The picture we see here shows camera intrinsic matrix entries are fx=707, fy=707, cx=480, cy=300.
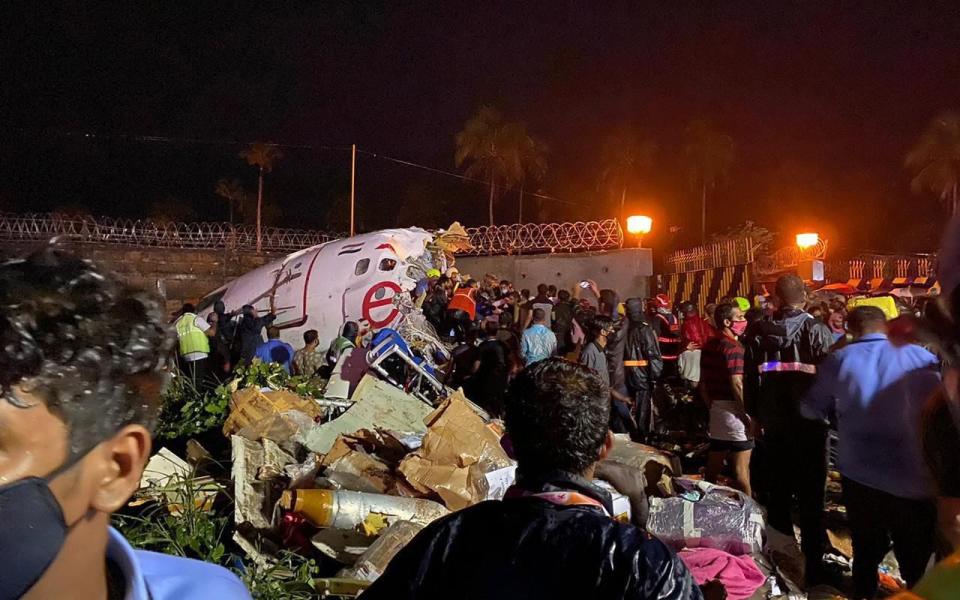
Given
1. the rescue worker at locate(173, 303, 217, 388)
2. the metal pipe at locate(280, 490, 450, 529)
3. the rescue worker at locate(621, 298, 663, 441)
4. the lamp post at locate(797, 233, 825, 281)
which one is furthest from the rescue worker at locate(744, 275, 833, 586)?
the lamp post at locate(797, 233, 825, 281)

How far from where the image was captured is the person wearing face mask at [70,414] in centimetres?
100

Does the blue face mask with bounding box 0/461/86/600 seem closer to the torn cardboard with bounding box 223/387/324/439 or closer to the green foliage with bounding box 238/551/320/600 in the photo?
the green foliage with bounding box 238/551/320/600

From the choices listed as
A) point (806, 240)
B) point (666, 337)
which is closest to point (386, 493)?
point (666, 337)

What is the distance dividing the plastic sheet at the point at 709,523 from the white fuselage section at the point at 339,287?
7.88 m

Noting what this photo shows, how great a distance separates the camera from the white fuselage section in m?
12.2

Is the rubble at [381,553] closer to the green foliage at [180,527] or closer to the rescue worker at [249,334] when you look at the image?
the green foliage at [180,527]

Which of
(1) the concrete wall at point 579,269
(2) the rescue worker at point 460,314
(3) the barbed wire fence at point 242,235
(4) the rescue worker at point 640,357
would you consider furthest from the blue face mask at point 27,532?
(3) the barbed wire fence at point 242,235

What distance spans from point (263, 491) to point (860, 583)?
3.62 metres

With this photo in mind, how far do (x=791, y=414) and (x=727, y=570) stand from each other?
139 centimetres

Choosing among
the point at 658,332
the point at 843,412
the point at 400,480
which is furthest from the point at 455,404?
the point at 658,332

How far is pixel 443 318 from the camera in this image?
13141mm

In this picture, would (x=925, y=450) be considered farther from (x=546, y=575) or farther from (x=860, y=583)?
(x=860, y=583)

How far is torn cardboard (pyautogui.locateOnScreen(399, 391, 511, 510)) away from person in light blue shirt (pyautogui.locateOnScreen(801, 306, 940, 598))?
2011mm

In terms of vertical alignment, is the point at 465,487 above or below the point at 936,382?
below
